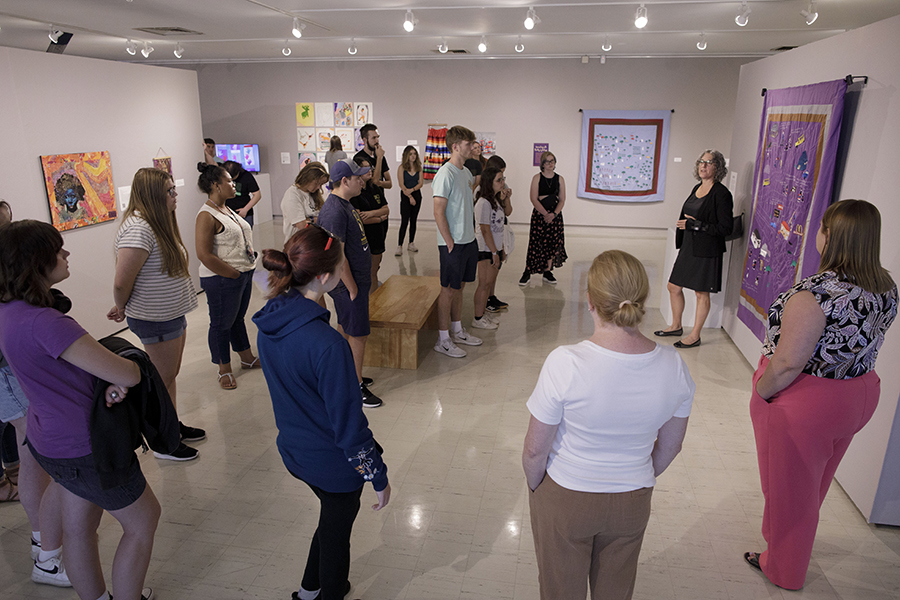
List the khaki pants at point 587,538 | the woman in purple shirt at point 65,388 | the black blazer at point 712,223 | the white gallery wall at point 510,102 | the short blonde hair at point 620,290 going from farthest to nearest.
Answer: the white gallery wall at point 510,102
the black blazer at point 712,223
the woman in purple shirt at point 65,388
the khaki pants at point 587,538
the short blonde hair at point 620,290

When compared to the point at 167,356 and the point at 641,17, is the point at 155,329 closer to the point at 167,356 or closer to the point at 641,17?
the point at 167,356

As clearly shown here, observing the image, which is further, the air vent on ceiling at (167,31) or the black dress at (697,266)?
the air vent on ceiling at (167,31)

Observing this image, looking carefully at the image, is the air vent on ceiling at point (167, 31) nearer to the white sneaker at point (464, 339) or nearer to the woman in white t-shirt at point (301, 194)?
the woman in white t-shirt at point (301, 194)

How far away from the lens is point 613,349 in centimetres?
154

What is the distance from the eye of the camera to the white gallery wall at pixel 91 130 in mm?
4320

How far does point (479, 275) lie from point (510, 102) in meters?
5.61

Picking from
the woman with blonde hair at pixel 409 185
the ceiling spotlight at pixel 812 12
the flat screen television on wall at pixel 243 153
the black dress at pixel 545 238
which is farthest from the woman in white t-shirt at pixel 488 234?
the flat screen television on wall at pixel 243 153

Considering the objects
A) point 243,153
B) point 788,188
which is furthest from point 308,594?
point 243,153

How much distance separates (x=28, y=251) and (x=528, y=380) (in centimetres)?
335

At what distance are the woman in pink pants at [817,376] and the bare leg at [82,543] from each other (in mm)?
2536

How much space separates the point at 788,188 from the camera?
4.00 metres

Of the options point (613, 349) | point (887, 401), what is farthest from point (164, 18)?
point (887, 401)

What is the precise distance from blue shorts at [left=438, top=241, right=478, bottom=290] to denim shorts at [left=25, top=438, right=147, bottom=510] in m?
2.90

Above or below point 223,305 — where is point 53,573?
below
